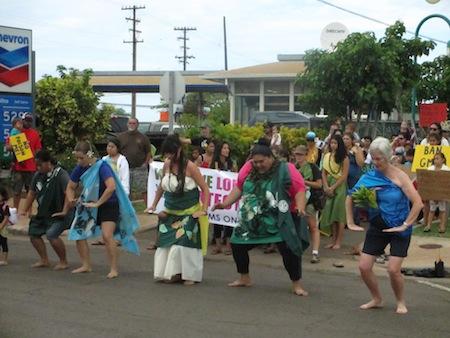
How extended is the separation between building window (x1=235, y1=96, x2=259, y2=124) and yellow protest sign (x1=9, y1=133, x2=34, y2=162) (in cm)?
1882

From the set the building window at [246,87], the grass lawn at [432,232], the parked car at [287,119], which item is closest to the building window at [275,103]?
the building window at [246,87]

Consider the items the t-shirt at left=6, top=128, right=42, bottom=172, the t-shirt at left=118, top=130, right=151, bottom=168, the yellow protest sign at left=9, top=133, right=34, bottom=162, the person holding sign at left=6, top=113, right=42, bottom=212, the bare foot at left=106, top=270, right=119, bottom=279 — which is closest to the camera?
the bare foot at left=106, top=270, right=119, bottom=279

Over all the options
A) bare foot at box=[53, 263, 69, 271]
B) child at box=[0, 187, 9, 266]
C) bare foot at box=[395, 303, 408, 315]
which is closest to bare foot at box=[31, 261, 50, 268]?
bare foot at box=[53, 263, 69, 271]

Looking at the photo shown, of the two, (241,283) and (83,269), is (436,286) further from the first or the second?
(83,269)

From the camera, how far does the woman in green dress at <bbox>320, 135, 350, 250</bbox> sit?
426 inches

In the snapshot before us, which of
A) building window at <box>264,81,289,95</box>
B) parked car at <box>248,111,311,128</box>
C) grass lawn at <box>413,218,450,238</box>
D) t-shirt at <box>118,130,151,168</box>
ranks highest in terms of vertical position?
building window at <box>264,81,289,95</box>

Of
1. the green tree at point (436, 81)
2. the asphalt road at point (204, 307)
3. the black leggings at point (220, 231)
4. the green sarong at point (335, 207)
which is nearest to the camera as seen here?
the asphalt road at point (204, 307)

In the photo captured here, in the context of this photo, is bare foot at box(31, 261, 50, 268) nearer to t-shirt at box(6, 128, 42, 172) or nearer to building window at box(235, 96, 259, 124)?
t-shirt at box(6, 128, 42, 172)

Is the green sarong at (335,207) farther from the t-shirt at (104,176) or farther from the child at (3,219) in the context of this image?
the child at (3,219)

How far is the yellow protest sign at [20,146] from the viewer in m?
14.0

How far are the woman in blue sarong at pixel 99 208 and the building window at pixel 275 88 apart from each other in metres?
23.0

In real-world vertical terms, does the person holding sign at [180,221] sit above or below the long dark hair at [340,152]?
below

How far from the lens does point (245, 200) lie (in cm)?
820

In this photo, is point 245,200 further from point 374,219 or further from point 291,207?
point 374,219
